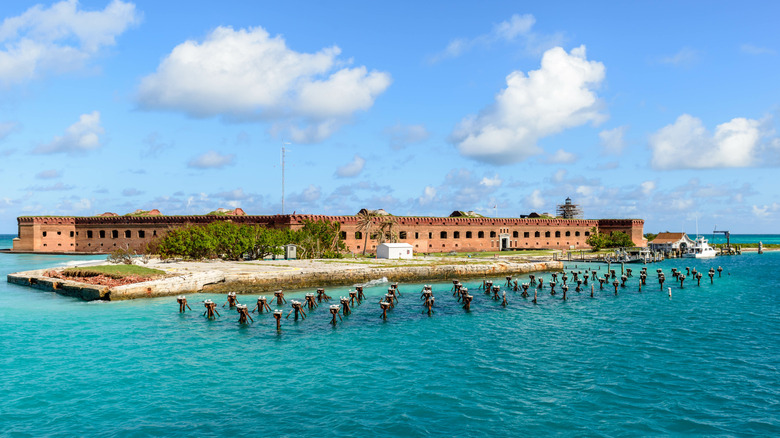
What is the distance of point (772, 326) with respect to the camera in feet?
90.5

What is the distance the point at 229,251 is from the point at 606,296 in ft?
132

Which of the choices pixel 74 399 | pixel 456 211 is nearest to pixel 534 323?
pixel 74 399

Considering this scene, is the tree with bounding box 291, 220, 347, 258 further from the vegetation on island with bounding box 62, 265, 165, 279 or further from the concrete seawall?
the vegetation on island with bounding box 62, 265, 165, 279

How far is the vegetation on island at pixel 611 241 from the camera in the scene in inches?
3514

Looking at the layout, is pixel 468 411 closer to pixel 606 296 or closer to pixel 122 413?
pixel 122 413

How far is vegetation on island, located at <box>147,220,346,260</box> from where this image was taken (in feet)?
182

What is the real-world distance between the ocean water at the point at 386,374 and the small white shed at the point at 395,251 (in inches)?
1146

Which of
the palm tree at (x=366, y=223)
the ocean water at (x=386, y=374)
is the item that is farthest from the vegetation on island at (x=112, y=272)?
the palm tree at (x=366, y=223)

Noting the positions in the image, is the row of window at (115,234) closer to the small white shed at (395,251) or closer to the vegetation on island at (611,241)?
the small white shed at (395,251)

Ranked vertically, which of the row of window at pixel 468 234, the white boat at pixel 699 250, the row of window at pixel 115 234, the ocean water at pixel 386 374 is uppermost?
the row of window at pixel 115 234

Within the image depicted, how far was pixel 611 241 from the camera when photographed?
9038 centimetres

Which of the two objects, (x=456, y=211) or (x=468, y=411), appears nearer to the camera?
(x=468, y=411)

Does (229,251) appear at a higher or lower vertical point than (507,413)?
higher

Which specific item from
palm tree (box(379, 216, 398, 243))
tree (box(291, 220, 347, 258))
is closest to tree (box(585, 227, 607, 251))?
palm tree (box(379, 216, 398, 243))
